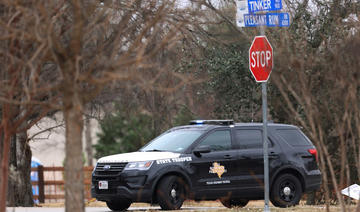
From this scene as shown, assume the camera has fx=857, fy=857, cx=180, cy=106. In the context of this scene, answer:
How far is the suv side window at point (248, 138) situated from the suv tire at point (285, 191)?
2.60ft

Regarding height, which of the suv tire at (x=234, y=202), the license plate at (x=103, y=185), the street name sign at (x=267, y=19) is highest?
the street name sign at (x=267, y=19)

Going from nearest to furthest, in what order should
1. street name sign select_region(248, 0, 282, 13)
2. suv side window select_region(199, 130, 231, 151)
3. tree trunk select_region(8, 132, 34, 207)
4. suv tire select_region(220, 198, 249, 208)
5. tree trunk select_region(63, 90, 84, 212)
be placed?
tree trunk select_region(63, 90, 84, 212) → street name sign select_region(248, 0, 282, 13) → suv side window select_region(199, 130, 231, 151) → suv tire select_region(220, 198, 249, 208) → tree trunk select_region(8, 132, 34, 207)

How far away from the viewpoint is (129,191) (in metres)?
14.9

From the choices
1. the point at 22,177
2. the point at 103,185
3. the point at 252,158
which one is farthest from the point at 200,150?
the point at 22,177

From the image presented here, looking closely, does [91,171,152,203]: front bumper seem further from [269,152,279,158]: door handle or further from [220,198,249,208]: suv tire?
[269,152,279,158]: door handle

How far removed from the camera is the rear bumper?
16.9 m

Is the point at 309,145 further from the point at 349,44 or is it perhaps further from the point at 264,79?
the point at 349,44

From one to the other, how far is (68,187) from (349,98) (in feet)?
9.94

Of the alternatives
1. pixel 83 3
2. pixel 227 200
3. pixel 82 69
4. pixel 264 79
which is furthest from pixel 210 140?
pixel 83 3

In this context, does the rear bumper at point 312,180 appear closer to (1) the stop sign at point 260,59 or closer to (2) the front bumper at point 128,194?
(2) the front bumper at point 128,194

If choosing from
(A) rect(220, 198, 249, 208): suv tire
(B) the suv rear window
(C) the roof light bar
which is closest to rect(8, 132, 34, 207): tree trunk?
(A) rect(220, 198, 249, 208): suv tire

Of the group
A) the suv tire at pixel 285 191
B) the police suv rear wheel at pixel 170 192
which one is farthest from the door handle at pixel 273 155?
the police suv rear wheel at pixel 170 192

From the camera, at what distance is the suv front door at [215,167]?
51.0ft

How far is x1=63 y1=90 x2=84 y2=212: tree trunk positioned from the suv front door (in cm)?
738
